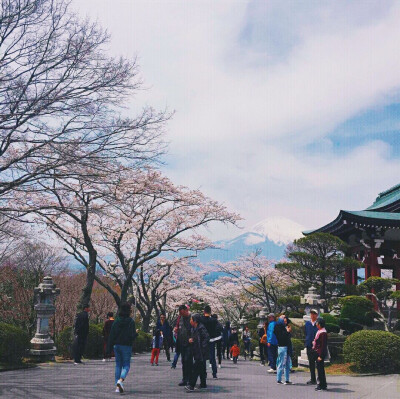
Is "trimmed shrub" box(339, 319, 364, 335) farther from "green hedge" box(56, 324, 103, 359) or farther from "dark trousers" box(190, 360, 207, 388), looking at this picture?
"dark trousers" box(190, 360, 207, 388)

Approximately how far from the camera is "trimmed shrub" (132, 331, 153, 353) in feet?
78.4

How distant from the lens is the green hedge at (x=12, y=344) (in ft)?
41.8

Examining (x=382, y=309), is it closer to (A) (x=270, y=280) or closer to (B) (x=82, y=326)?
(B) (x=82, y=326)

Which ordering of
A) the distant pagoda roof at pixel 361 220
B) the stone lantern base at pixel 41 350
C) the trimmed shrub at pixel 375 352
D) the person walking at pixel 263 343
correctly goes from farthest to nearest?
1. the distant pagoda roof at pixel 361 220
2. the person walking at pixel 263 343
3. the stone lantern base at pixel 41 350
4. the trimmed shrub at pixel 375 352

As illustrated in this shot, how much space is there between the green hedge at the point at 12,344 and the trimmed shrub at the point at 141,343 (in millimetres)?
10276

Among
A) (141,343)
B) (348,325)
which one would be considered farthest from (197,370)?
(141,343)

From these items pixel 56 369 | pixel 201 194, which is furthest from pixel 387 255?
Result: pixel 56 369

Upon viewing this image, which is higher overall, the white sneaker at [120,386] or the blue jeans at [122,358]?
the blue jeans at [122,358]

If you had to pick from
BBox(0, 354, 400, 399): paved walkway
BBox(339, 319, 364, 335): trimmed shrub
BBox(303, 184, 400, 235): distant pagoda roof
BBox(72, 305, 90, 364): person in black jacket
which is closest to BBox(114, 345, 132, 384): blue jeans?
BBox(0, 354, 400, 399): paved walkway

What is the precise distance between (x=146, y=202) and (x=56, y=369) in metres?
14.1

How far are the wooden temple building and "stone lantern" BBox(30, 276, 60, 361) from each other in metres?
15.0

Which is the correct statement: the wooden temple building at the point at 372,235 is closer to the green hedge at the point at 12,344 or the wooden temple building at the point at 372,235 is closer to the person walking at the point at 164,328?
the person walking at the point at 164,328

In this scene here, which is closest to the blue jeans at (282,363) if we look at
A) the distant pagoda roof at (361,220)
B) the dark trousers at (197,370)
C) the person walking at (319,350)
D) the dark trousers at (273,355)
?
the person walking at (319,350)

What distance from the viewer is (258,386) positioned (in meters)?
10.4
